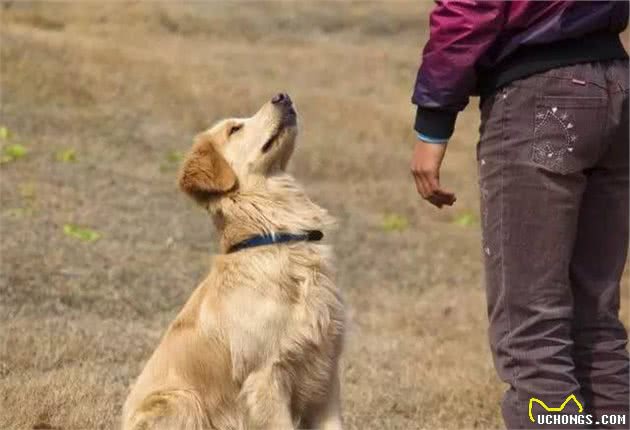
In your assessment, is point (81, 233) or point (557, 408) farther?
A: point (81, 233)

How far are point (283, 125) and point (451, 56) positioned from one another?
164 centimetres

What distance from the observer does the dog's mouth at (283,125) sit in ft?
16.3

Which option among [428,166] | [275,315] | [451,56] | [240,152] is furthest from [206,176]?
[451,56]

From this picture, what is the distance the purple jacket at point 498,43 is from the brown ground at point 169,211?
155cm

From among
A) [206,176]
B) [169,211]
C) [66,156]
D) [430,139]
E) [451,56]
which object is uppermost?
[451,56]

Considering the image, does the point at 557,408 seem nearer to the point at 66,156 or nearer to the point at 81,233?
the point at 81,233

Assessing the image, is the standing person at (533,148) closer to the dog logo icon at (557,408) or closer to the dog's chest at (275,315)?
the dog logo icon at (557,408)

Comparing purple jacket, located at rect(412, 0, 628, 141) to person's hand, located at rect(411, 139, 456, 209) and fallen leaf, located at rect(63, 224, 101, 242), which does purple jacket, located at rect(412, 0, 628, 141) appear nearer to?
person's hand, located at rect(411, 139, 456, 209)

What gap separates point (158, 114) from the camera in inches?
773

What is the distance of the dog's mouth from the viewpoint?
4.96 meters

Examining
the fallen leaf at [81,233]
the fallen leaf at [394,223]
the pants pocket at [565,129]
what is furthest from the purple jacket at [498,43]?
the fallen leaf at [394,223]

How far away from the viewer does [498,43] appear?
353cm

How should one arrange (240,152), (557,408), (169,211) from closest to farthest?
(557,408) < (240,152) < (169,211)

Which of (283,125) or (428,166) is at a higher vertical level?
(428,166)
